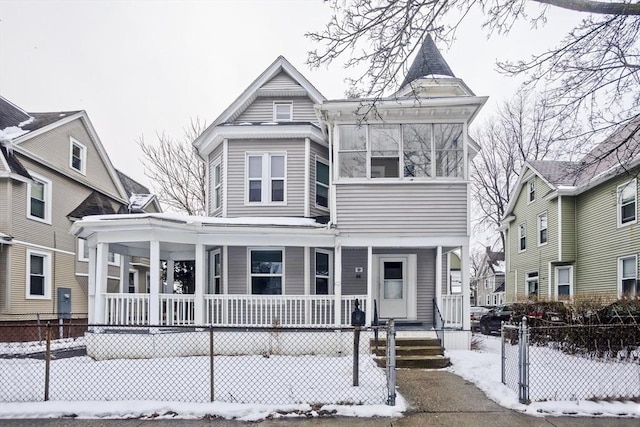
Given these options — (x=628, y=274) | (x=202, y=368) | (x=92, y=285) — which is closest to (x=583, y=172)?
(x=628, y=274)

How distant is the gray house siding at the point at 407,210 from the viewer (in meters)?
10.0

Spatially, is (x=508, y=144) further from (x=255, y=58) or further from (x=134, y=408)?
(x=134, y=408)

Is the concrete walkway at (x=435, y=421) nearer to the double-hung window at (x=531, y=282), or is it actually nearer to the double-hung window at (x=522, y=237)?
the double-hung window at (x=531, y=282)

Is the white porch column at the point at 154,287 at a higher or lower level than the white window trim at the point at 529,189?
lower

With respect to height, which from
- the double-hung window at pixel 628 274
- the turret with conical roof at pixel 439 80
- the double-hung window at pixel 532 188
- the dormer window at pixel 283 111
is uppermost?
the turret with conical roof at pixel 439 80

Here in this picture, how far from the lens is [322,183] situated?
39.8 ft

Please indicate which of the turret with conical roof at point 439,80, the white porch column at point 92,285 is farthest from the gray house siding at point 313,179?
the white porch column at point 92,285

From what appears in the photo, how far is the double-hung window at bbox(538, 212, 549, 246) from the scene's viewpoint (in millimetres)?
18041

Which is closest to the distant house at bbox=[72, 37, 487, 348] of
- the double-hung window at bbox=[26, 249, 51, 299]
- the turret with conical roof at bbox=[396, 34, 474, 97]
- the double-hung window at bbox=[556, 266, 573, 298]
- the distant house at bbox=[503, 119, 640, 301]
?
the turret with conical roof at bbox=[396, 34, 474, 97]

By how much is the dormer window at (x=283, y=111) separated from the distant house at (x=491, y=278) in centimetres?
3152

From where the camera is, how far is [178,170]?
24.9 metres

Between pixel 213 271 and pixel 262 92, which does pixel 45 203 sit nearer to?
pixel 213 271

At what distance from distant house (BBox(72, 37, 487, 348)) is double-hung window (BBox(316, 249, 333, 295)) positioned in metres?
0.03

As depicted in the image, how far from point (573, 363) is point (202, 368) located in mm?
6424
